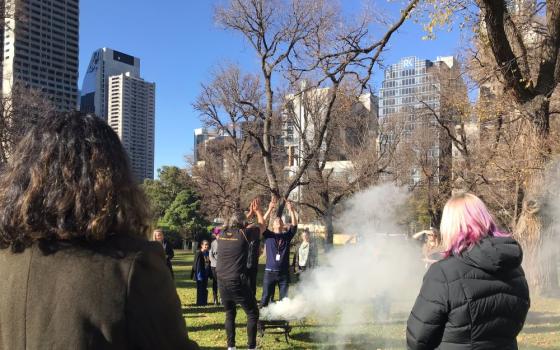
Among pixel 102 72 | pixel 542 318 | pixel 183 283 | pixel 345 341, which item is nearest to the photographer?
pixel 345 341

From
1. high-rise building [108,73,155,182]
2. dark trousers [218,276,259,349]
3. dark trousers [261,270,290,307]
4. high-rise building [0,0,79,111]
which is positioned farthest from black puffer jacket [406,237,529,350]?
high-rise building [108,73,155,182]

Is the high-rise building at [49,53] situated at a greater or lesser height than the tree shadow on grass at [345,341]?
greater

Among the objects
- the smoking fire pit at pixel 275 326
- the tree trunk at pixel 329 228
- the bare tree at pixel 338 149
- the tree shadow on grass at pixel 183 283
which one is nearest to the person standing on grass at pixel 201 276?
the tree shadow on grass at pixel 183 283

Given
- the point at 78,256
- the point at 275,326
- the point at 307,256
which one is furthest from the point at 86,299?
the point at 307,256

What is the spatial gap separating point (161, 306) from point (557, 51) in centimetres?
1151

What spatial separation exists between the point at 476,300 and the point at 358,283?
22.8 feet

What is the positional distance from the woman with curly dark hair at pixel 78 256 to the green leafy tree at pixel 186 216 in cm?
4435

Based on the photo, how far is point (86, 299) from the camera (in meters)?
1.42

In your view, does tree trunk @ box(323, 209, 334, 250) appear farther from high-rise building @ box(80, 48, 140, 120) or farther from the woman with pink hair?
high-rise building @ box(80, 48, 140, 120)

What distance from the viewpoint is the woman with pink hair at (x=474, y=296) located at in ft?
8.99

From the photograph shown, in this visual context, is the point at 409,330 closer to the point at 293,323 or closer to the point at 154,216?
the point at 154,216

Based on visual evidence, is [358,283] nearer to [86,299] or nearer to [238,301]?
[238,301]

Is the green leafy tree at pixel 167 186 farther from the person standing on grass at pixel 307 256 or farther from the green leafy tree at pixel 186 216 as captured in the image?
the person standing on grass at pixel 307 256

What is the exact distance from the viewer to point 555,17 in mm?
10141
